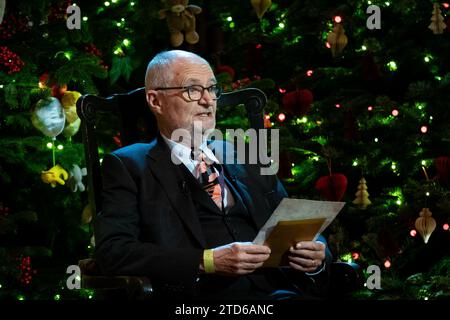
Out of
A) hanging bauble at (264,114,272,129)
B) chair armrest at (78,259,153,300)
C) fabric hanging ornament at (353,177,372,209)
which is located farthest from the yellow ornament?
fabric hanging ornament at (353,177,372,209)

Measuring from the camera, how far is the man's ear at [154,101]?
385cm

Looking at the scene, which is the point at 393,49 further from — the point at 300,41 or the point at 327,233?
the point at 327,233

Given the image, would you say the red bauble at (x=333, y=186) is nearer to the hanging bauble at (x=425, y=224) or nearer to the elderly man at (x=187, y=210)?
the hanging bauble at (x=425, y=224)

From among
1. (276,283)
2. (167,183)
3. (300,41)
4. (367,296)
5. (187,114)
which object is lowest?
(367,296)

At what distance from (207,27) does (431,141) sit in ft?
8.44

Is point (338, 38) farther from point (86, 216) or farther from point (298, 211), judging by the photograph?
point (298, 211)

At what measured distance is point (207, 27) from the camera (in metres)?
7.36

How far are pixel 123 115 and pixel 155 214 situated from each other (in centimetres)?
56

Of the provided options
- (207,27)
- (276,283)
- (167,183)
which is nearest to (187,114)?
(167,183)

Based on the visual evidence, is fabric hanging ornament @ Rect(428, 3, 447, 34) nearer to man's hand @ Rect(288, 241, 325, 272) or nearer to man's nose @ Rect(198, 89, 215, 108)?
man's nose @ Rect(198, 89, 215, 108)

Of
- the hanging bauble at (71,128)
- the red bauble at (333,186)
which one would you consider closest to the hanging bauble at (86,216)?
the hanging bauble at (71,128)

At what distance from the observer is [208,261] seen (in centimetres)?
338

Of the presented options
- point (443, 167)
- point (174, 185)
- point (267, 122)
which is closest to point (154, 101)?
point (174, 185)
